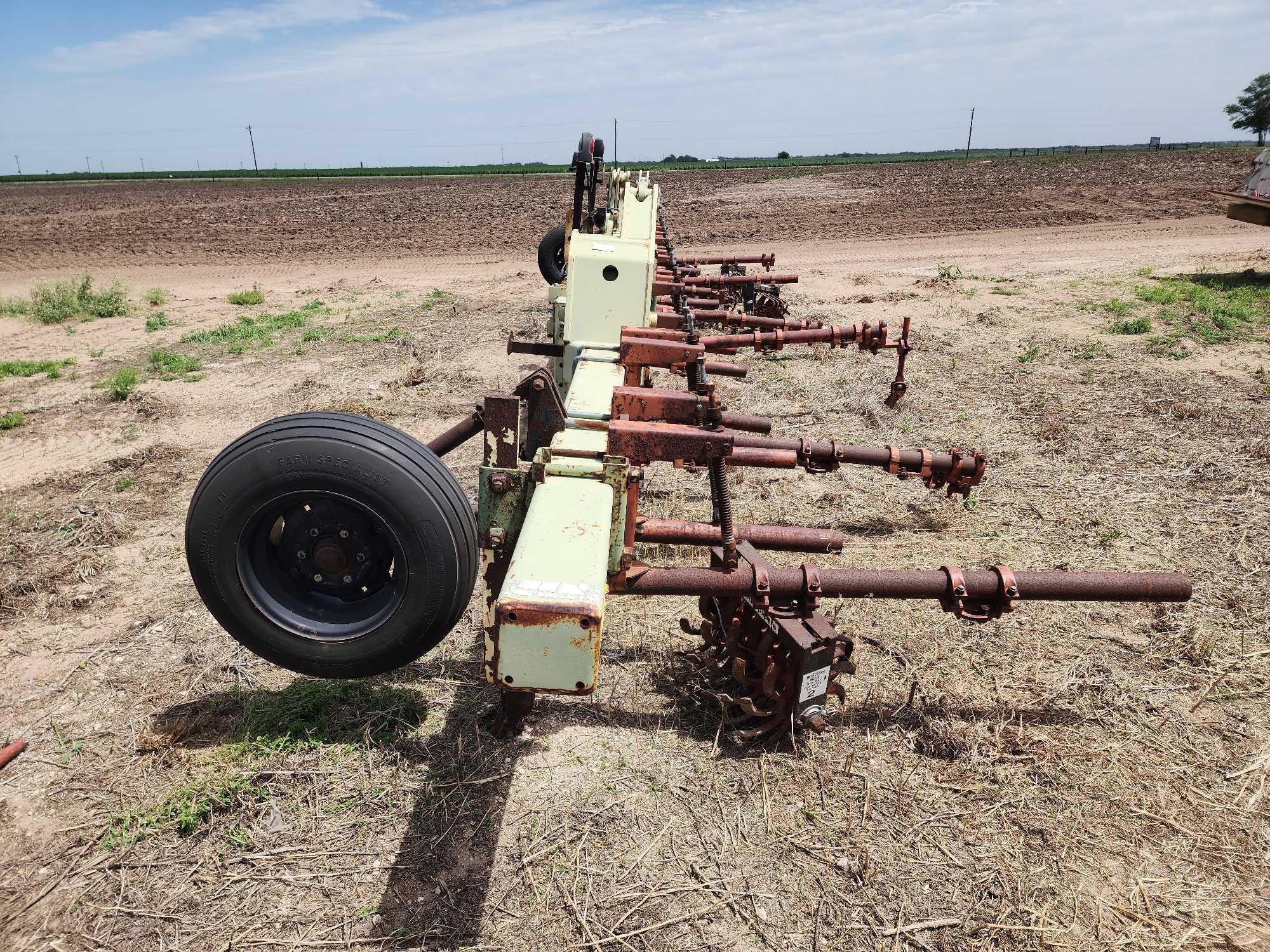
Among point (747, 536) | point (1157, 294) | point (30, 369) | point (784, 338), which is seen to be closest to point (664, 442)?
point (747, 536)

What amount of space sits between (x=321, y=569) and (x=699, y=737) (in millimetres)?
1803

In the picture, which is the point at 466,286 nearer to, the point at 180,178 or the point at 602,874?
the point at 602,874

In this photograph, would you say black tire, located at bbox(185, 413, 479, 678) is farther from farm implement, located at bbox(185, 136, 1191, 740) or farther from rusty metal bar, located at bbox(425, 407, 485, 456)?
rusty metal bar, located at bbox(425, 407, 485, 456)

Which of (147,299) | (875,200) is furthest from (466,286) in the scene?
(875,200)

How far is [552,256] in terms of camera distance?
11.9 meters

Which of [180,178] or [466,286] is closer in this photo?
[466,286]

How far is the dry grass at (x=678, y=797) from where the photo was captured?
2.64 meters

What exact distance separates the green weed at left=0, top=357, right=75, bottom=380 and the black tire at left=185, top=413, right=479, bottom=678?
8.86 meters

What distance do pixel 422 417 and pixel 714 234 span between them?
16503 millimetres

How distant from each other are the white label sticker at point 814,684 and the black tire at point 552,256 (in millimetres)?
9318

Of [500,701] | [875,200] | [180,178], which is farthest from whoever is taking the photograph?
[180,178]

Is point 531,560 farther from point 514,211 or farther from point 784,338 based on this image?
point 514,211

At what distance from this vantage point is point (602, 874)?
9.18 feet

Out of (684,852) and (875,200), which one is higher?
(875,200)
